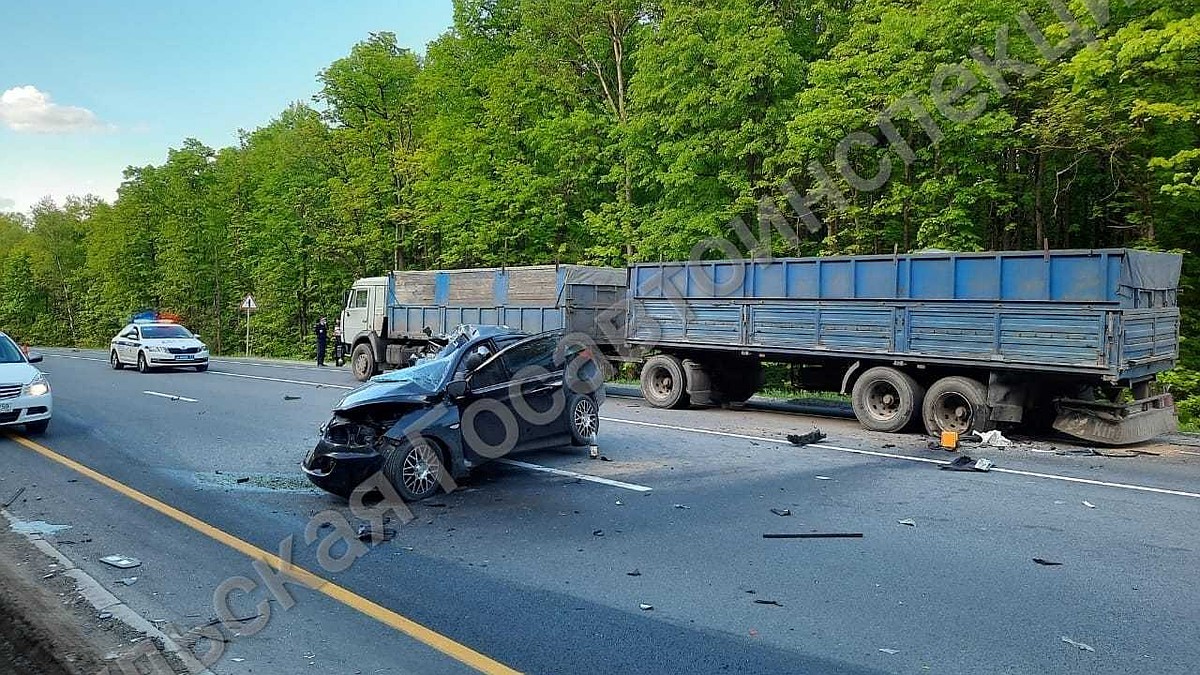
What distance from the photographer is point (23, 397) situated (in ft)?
39.0

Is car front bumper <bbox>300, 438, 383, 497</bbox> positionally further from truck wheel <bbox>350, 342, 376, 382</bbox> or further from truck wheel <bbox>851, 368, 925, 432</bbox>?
truck wheel <bbox>350, 342, 376, 382</bbox>

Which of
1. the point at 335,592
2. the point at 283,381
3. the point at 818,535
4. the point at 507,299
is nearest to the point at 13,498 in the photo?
the point at 335,592

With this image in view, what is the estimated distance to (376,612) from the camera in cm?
521

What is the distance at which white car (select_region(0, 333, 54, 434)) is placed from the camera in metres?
11.8

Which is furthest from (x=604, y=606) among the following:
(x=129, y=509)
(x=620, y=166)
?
(x=620, y=166)

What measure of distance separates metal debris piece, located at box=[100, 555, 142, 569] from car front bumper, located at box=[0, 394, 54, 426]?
23.1 feet

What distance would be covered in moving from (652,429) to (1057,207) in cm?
1525

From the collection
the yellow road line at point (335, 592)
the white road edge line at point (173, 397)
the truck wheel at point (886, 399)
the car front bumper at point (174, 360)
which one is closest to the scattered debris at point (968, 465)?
the truck wheel at point (886, 399)

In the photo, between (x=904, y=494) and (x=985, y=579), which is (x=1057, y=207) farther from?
(x=985, y=579)

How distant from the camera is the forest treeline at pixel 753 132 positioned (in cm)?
1805

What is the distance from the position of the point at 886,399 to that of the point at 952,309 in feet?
6.19

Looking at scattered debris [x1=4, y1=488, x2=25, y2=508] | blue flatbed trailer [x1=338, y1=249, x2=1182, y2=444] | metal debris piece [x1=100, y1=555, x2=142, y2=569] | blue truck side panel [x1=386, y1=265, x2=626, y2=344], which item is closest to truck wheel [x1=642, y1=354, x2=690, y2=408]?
blue flatbed trailer [x1=338, y1=249, x2=1182, y2=444]

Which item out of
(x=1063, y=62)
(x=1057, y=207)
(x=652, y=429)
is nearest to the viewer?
(x=652, y=429)

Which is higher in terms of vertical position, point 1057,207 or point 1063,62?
point 1063,62
